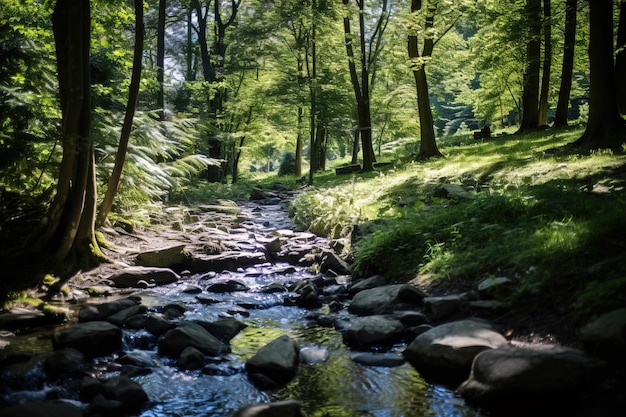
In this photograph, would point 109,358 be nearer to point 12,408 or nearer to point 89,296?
point 12,408

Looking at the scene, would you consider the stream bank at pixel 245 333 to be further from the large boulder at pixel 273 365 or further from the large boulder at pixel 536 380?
the large boulder at pixel 536 380

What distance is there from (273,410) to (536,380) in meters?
1.88

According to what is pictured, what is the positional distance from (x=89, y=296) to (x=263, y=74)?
25106 mm

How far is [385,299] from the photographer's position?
6027 mm

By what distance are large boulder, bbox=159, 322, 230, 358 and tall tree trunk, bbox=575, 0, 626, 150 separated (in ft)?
31.0

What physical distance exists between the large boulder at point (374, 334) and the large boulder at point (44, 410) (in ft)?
8.84

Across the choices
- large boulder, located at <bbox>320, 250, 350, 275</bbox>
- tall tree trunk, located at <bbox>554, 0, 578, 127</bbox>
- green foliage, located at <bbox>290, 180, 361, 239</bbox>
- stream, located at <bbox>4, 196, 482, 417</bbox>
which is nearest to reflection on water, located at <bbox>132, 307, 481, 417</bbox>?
stream, located at <bbox>4, 196, 482, 417</bbox>

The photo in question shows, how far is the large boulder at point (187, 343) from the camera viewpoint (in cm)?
479

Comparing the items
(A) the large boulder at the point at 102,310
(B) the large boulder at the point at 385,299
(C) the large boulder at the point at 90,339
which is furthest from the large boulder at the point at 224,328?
(B) the large boulder at the point at 385,299

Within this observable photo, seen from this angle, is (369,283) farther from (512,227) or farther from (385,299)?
(512,227)

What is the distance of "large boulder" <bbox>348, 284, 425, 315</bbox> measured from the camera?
578 cm

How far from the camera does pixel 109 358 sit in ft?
15.3

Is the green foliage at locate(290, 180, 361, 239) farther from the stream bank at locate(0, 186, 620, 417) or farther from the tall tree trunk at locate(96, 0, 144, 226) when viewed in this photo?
the tall tree trunk at locate(96, 0, 144, 226)

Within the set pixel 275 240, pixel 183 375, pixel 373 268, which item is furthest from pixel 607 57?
pixel 183 375
